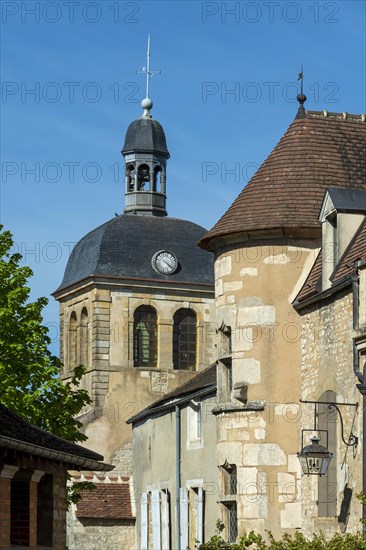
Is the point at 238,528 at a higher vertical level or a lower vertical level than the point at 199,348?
lower

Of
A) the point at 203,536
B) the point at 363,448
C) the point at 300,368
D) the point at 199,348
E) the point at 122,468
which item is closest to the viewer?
the point at 363,448

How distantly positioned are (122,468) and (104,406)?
3383 mm

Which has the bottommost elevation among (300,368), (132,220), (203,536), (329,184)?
(203,536)

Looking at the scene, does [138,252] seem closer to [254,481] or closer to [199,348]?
[199,348]

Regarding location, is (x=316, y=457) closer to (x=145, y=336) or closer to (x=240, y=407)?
(x=240, y=407)

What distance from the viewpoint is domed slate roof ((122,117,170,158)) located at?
2482 inches

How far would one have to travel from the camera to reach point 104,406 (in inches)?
2291

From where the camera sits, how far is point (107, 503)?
51.8 m

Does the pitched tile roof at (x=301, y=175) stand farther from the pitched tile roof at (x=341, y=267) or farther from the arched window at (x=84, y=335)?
the arched window at (x=84, y=335)

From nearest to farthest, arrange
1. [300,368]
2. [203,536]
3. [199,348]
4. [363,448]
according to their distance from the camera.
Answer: [363,448] → [300,368] → [203,536] → [199,348]

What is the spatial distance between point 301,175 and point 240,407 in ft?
14.4

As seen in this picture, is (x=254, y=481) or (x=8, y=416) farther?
(x=254, y=481)

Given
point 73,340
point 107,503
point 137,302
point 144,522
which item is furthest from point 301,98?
point 73,340

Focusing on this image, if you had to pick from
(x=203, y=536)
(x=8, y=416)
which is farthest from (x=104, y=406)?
A: (x=8, y=416)
